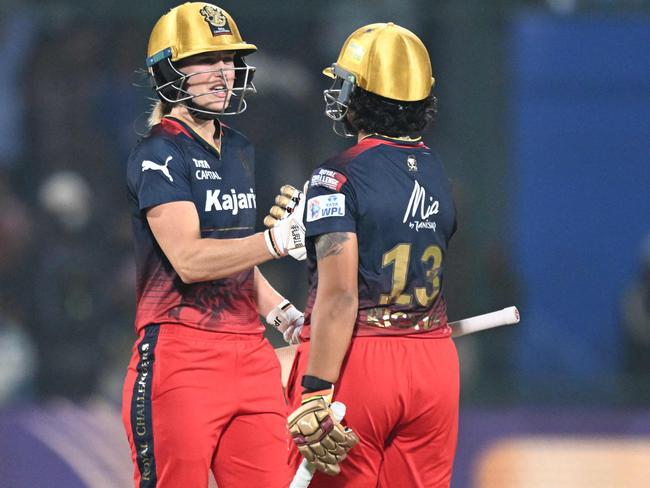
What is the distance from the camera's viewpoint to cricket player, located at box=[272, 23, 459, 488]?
10.8 ft

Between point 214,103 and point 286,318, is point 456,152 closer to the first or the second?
point 286,318

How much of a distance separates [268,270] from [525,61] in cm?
205

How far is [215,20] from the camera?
3.99 m

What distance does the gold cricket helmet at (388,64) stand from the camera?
3.43 m

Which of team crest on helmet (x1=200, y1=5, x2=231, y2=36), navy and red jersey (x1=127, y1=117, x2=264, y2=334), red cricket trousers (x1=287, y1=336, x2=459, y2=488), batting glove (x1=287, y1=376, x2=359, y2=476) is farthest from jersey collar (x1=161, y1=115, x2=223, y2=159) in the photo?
batting glove (x1=287, y1=376, x2=359, y2=476)

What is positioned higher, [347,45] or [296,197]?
[347,45]

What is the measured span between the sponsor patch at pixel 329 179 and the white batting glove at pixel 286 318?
0.90 m

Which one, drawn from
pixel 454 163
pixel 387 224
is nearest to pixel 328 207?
pixel 387 224

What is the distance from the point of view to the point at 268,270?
7.62 m

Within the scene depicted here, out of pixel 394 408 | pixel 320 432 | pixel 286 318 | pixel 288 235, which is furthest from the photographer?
pixel 286 318

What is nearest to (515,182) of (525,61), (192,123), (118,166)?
(525,61)

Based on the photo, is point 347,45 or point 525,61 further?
point 525,61

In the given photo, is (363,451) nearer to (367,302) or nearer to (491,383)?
(367,302)

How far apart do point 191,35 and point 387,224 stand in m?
1.02
